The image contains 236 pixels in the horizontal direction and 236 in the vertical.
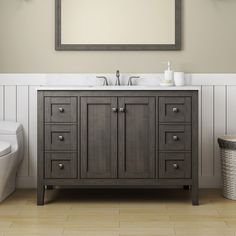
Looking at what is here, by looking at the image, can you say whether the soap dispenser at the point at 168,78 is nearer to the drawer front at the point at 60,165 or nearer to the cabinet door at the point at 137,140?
the cabinet door at the point at 137,140

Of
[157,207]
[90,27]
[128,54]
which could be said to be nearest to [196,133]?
[157,207]

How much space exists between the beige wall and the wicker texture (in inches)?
26.3

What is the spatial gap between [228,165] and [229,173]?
56 mm

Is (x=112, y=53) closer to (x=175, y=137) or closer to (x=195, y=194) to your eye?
(x=175, y=137)

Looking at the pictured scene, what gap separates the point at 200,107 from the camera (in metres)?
3.86

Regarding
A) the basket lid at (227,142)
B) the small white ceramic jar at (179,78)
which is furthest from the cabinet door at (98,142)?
the basket lid at (227,142)

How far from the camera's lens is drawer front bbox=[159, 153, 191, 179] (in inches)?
133

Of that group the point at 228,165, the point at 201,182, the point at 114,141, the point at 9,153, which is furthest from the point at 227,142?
the point at 9,153

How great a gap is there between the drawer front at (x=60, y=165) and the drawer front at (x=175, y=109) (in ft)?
2.13

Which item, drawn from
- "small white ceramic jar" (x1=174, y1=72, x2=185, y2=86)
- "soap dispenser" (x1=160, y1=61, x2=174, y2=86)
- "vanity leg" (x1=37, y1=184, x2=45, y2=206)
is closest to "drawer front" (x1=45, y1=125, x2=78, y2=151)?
"vanity leg" (x1=37, y1=184, x2=45, y2=206)

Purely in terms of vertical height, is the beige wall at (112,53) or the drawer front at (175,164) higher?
the beige wall at (112,53)

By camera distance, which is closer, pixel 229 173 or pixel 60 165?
pixel 60 165

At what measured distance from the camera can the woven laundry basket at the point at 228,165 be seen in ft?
11.5

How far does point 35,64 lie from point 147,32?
871mm
